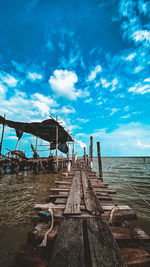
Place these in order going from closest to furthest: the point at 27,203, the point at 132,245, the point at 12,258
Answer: the point at 132,245 < the point at 12,258 < the point at 27,203

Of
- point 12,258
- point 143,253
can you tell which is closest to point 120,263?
point 143,253

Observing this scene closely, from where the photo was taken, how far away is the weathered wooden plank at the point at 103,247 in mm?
1328

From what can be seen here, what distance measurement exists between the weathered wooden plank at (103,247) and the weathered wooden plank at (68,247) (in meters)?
0.16

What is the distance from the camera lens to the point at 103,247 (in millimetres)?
1562

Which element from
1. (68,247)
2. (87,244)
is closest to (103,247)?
(87,244)

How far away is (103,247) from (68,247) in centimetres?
50

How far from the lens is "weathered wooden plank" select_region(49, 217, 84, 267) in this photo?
1.31m

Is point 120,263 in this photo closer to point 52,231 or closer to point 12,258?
point 52,231

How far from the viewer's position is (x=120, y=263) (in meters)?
1.32

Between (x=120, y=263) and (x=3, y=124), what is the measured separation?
14.4 metres

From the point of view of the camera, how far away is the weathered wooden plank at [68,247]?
4.31 feet

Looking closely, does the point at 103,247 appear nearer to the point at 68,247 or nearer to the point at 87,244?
the point at 87,244

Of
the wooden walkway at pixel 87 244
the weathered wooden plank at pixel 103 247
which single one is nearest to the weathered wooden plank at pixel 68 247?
the wooden walkway at pixel 87 244

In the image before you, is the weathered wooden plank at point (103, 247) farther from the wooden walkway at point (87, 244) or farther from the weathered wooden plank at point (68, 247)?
the weathered wooden plank at point (68, 247)
